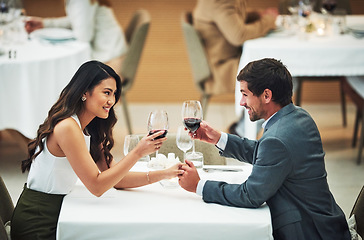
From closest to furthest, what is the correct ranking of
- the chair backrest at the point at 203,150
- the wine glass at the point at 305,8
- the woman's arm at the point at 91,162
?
the woman's arm at the point at 91,162
the chair backrest at the point at 203,150
the wine glass at the point at 305,8

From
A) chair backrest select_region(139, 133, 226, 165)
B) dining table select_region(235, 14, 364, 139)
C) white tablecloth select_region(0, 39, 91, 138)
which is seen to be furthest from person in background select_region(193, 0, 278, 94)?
chair backrest select_region(139, 133, 226, 165)

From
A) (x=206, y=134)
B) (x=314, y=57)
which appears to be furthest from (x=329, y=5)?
(x=206, y=134)

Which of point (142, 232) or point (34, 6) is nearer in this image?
point (142, 232)

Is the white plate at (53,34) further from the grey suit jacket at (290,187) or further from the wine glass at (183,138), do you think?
the grey suit jacket at (290,187)

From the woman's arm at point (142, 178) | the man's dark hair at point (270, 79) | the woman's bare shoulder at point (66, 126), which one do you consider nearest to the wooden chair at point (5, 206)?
the woman's bare shoulder at point (66, 126)

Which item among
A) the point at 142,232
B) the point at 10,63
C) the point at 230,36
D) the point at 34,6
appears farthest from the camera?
the point at 34,6

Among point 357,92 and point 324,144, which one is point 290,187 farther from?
point 324,144

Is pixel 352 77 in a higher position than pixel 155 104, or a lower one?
higher

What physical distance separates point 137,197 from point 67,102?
0.48 metres

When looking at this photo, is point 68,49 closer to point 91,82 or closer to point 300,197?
Answer: point 91,82

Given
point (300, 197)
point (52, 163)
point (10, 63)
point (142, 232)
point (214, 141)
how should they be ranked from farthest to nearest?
point (10, 63), point (214, 141), point (52, 163), point (300, 197), point (142, 232)

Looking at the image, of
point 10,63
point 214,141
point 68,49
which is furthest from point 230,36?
point 214,141

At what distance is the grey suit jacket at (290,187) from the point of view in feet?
6.89

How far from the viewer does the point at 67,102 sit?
7.72ft
